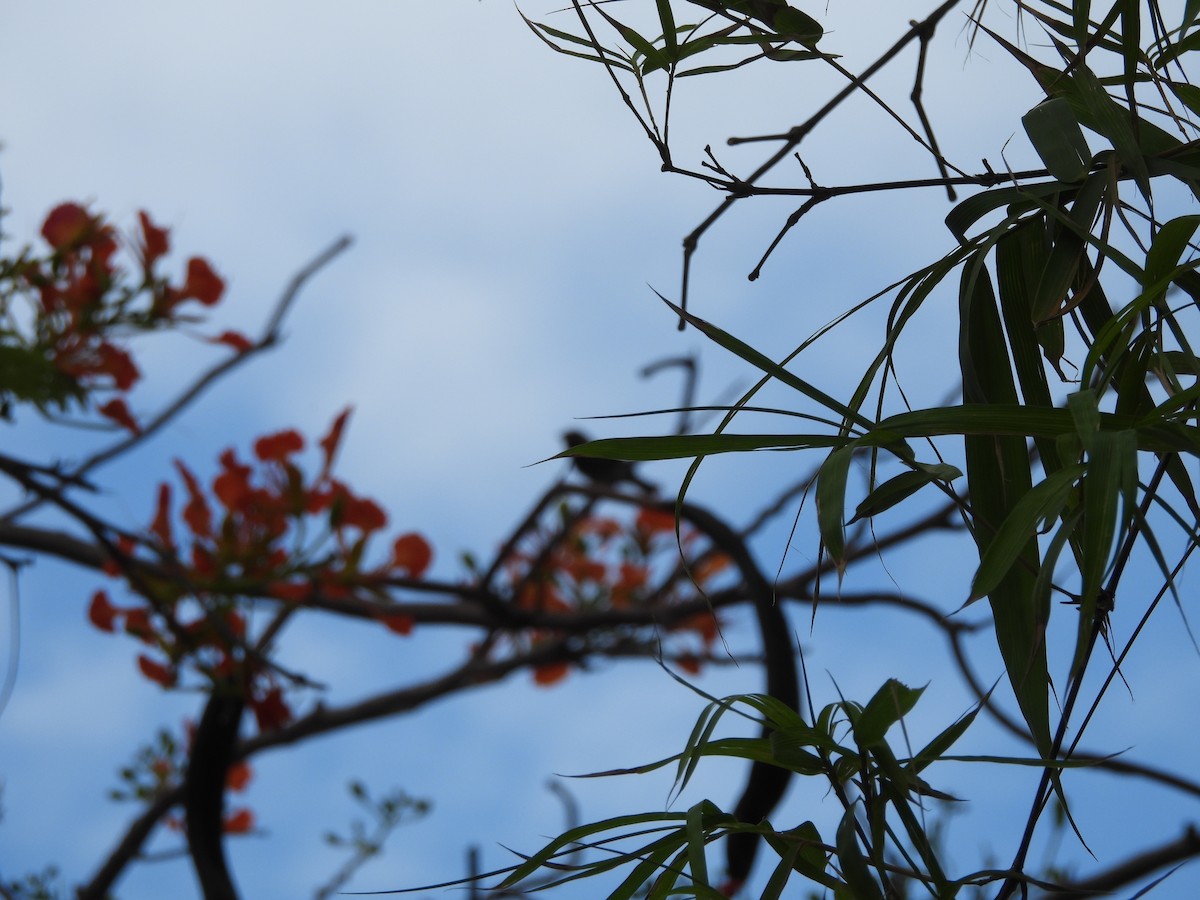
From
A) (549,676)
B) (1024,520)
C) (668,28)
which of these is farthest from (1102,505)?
(549,676)

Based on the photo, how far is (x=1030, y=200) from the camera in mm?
528

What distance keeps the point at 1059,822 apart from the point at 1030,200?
0.87 m

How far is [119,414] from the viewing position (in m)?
1.26

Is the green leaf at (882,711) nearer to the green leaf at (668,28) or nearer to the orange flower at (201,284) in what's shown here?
the green leaf at (668,28)

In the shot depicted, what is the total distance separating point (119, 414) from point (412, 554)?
0.41m

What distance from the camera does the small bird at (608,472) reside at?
1.56 metres

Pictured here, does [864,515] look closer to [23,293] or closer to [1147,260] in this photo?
[1147,260]

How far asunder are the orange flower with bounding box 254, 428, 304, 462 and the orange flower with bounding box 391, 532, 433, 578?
185 mm

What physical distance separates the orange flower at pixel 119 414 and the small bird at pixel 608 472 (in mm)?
532

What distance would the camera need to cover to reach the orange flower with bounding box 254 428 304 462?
137cm

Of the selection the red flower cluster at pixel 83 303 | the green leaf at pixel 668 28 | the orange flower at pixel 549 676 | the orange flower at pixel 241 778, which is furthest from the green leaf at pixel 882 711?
the orange flower at pixel 549 676

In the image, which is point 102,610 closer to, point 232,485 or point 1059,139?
point 232,485

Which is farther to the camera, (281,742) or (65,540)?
(281,742)

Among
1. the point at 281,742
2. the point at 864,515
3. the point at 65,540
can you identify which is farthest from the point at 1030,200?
the point at 281,742
